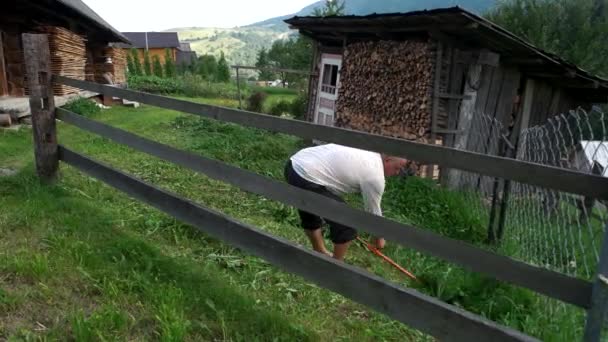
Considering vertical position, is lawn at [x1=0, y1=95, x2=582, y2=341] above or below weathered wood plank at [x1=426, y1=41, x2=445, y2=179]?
below

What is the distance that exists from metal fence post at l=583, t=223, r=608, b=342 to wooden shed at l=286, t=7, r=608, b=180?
5.98 m

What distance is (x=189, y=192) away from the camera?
5539 millimetres

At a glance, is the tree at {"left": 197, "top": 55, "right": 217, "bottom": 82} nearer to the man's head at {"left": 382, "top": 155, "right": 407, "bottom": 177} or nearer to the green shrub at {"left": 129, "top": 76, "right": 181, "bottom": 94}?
the green shrub at {"left": 129, "top": 76, "right": 181, "bottom": 94}

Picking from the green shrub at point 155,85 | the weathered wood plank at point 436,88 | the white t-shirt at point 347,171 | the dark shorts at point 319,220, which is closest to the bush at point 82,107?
the weathered wood plank at point 436,88

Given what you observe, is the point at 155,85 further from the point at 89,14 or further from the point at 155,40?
the point at 155,40

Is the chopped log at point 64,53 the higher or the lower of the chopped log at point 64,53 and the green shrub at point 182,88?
the higher

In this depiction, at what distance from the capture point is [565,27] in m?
27.2

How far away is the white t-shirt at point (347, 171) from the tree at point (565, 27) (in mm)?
25813

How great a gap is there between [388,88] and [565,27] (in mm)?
23538

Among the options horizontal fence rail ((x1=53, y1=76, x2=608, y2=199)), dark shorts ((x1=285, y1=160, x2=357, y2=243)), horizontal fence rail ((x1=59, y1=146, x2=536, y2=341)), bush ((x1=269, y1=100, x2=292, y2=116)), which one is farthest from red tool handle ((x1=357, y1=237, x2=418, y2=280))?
bush ((x1=269, y1=100, x2=292, y2=116))

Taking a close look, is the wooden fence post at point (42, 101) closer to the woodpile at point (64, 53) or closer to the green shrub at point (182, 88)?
the woodpile at point (64, 53)

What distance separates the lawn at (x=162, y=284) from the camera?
2418 millimetres

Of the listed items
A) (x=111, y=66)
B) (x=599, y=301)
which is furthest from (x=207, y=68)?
(x=599, y=301)

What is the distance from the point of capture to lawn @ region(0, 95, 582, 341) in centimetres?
242
